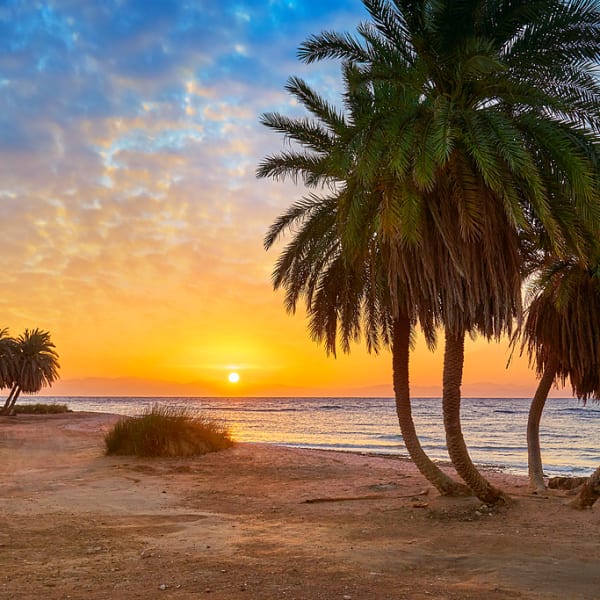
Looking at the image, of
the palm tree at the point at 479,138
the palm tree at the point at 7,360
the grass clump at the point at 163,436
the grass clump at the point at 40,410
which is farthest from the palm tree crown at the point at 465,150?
the grass clump at the point at 40,410

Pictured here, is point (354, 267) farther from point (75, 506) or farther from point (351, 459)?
point (351, 459)

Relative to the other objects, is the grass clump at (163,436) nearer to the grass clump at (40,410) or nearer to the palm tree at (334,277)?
the palm tree at (334,277)

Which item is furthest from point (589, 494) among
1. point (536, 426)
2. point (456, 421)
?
point (536, 426)

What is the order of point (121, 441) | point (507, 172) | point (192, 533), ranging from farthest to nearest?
point (121, 441)
point (507, 172)
point (192, 533)

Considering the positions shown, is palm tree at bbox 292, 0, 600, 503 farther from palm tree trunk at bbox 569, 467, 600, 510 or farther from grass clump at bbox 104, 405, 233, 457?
grass clump at bbox 104, 405, 233, 457

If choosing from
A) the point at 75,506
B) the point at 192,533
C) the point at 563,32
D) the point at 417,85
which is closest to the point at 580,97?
the point at 563,32

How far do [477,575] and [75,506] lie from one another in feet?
24.5

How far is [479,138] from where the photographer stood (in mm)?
9477

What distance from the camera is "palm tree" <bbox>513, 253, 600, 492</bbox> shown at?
12.5m

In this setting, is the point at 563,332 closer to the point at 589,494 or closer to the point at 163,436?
the point at 589,494

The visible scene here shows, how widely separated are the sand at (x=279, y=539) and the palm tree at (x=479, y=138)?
2110 millimetres

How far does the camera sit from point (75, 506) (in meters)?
11.2

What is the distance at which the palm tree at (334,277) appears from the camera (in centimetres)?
1177

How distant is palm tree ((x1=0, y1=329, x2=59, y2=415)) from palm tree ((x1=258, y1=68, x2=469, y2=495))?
43.0 m
